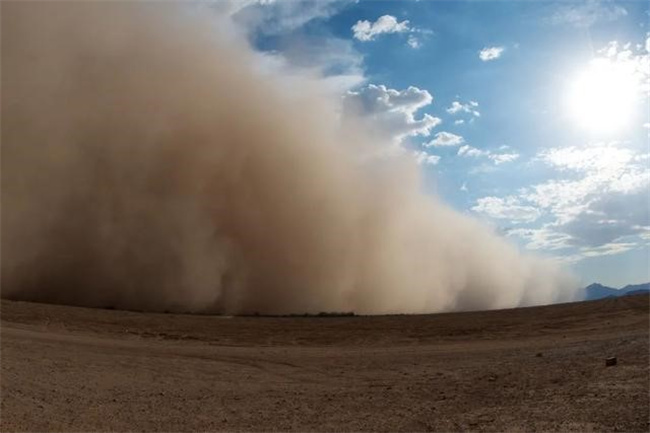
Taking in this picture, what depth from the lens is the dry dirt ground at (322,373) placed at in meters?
7.99

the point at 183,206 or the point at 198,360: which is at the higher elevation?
the point at 183,206

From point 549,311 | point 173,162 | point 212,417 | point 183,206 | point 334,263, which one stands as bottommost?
point 212,417

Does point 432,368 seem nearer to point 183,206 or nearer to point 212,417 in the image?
point 212,417

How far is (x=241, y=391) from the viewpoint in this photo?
10.2 m

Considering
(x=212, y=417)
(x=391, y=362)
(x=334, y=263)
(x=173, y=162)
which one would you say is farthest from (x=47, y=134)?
(x=212, y=417)

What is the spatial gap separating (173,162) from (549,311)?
74.2 ft

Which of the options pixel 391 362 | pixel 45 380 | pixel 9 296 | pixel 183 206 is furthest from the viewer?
pixel 183 206

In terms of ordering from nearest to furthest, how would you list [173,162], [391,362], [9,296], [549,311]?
1. [391,362]
2. [549,311]
3. [9,296]
4. [173,162]

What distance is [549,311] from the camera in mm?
20703

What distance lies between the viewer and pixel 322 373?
12.0 metres

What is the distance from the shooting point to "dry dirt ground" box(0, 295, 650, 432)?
26.2 feet

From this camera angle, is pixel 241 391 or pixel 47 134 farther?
pixel 47 134

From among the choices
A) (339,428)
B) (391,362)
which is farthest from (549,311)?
(339,428)

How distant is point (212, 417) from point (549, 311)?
15.4m
